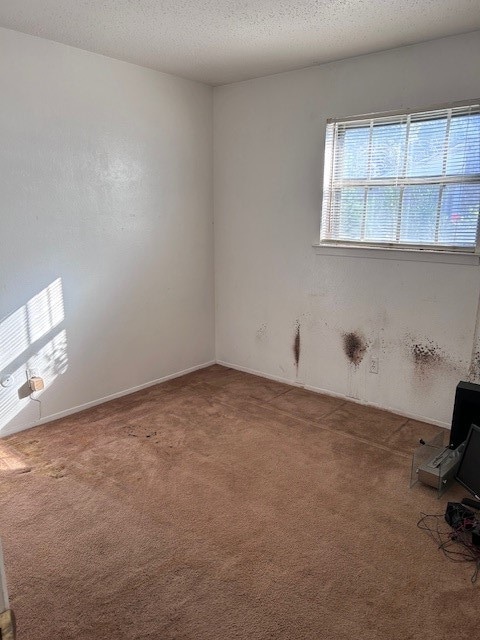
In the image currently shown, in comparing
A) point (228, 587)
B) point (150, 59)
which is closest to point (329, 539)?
point (228, 587)

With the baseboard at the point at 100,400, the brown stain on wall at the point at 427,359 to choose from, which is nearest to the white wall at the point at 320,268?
the brown stain on wall at the point at 427,359

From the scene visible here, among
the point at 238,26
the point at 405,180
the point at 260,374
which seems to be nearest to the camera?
the point at 238,26

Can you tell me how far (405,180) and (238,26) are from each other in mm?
1458

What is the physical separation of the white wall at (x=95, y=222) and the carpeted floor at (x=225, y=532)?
0.53 m

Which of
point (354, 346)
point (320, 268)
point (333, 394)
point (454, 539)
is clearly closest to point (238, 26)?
point (320, 268)

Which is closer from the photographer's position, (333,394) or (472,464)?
(472,464)

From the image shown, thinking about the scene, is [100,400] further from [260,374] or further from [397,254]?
[397,254]

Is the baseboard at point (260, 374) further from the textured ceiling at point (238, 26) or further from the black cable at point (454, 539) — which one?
the textured ceiling at point (238, 26)

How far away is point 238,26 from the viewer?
268 cm

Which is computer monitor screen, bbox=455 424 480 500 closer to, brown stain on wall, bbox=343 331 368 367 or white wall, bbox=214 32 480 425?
white wall, bbox=214 32 480 425

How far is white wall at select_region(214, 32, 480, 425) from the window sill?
33 mm

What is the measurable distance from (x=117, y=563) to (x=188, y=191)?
303cm

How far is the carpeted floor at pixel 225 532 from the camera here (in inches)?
66.8

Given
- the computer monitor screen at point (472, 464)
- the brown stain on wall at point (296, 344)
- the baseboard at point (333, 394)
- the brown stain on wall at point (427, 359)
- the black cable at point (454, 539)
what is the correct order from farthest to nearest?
the brown stain on wall at point (296, 344), the baseboard at point (333, 394), the brown stain on wall at point (427, 359), the computer monitor screen at point (472, 464), the black cable at point (454, 539)
